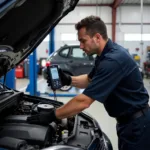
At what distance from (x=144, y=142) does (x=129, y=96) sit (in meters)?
0.41

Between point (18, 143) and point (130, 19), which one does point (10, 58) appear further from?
point (130, 19)

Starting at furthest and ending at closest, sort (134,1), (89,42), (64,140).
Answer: (134,1), (89,42), (64,140)

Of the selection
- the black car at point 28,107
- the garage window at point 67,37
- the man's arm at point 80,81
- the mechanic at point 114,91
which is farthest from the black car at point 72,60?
the garage window at point 67,37

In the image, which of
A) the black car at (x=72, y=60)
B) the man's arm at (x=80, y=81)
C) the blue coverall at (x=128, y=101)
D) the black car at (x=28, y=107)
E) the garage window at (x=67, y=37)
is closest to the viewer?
the black car at (x=28, y=107)

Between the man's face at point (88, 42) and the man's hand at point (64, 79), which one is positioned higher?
the man's face at point (88, 42)

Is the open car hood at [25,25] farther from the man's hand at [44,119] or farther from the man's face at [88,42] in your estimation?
the man's hand at [44,119]

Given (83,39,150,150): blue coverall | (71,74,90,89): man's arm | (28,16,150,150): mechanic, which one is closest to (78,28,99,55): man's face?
(28,16,150,150): mechanic

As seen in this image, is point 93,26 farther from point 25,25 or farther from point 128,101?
point 128,101

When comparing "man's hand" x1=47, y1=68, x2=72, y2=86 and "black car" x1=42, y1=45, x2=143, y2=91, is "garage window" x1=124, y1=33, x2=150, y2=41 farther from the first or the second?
"man's hand" x1=47, y1=68, x2=72, y2=86

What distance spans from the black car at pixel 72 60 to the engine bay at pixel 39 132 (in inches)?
217

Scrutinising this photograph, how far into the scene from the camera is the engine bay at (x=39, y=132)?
1735 mm

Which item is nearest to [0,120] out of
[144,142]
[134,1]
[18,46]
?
[18,46]

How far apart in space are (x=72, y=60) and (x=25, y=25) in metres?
6.18

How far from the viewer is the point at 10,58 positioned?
228 centimetres
